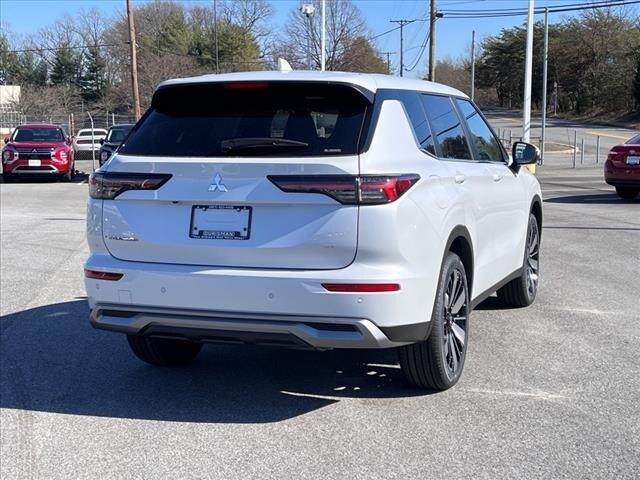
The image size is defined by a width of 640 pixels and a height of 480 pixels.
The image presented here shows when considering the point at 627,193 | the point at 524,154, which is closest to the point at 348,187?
the point at 524,154

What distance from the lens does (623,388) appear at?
5.09 m

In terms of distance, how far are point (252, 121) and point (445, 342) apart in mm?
1741

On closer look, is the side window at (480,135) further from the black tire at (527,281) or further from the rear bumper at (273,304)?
the rear bumper at (273,304)

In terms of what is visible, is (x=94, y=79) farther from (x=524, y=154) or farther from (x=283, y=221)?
(x=283, y=221)

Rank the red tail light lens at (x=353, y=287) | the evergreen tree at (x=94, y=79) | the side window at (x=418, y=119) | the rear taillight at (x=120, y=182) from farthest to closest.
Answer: the evergreen tree at (x=94, y=79) → the side window at (x=418, y=119) → the rear taillight at (x=120, y=182) → the red tail light lens at (x=353, y=287)

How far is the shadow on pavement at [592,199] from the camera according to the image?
1733cm

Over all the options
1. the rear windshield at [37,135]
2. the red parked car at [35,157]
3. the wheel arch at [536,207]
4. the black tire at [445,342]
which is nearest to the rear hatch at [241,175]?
the black tire at [445,342]

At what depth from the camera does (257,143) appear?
441 centimetres

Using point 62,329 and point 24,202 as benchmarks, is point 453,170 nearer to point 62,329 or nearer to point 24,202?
point 62,329

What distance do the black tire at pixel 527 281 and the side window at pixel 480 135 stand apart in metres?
0.98

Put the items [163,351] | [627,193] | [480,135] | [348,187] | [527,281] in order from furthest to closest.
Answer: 1. [627,193]
2. [527,281]
3. [480,135]
4. [163,351]
5. [348,187]

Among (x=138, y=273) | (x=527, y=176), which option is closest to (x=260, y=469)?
(x=138, y=273)

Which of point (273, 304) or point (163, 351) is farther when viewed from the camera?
point (163, 351)

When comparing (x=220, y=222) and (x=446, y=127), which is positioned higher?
(x=446, y=127)
